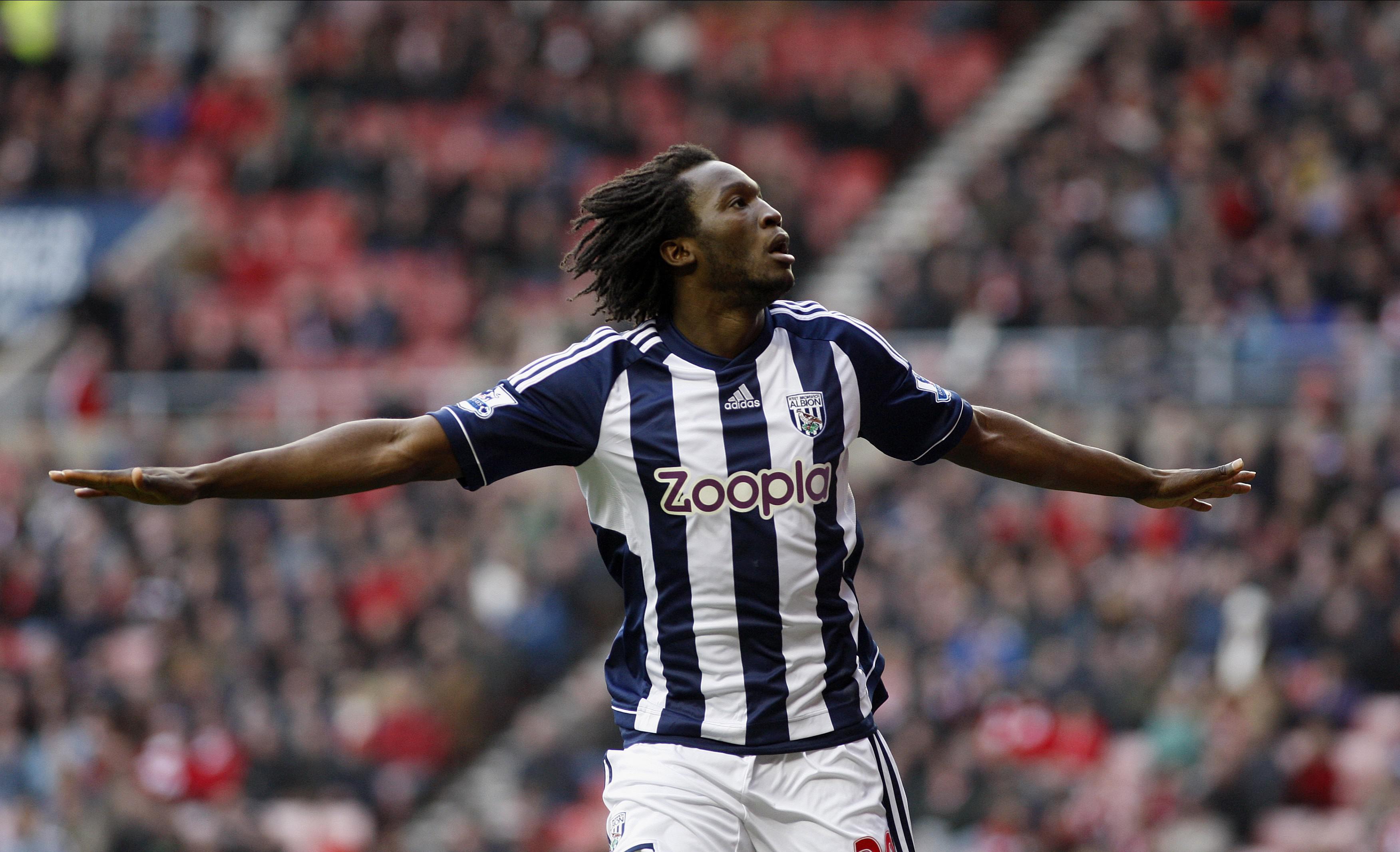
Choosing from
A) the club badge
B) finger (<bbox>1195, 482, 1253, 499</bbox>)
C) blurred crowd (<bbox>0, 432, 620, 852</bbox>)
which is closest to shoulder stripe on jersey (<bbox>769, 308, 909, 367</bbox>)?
finger (<bbox>1195, 482, 1253, 499</bbox>)

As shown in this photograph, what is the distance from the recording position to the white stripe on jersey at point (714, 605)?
14.5ft

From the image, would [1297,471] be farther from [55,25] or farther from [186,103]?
[55,25]

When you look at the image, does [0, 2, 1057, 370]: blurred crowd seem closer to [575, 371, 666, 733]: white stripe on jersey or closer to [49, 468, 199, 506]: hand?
[575, 371, 666, 733]: white stripe on jersey

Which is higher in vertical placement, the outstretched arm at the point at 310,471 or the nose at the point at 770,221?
the nose at the point at 770,221

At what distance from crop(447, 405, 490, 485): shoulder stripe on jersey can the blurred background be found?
6.52 meters

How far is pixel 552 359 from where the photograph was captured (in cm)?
456

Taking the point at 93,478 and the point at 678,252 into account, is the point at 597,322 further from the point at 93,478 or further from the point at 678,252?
the point at 93,478

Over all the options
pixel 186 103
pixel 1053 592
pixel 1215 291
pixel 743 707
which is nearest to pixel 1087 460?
pixel 743 707

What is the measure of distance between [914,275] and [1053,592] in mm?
3734

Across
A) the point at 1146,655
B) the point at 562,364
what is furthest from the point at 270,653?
the point at 562,364

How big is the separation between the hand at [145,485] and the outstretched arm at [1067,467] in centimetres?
200

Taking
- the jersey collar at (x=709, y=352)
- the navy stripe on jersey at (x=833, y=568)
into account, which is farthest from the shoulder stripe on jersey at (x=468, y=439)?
the navy stripe on jersey at (x=833, y=568)

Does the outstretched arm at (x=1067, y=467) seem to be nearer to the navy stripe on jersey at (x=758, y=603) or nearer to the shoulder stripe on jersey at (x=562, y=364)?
the navy stripe on jersey at (x=758, y=603)

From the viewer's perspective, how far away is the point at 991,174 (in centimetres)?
1530
